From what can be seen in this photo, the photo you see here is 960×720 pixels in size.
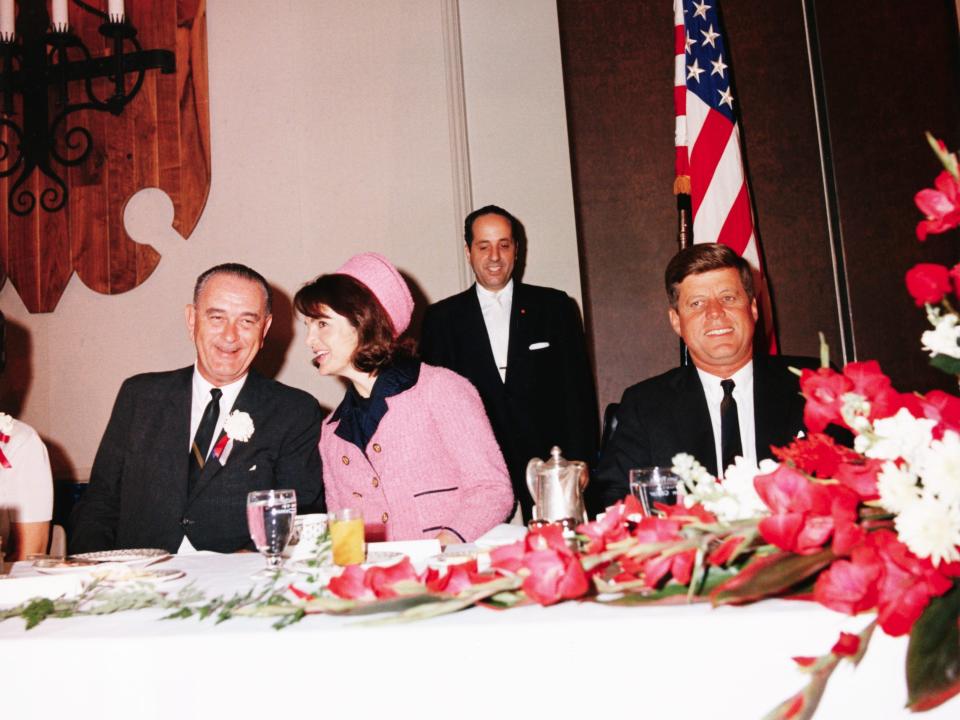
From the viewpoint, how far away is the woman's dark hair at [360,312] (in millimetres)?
2500

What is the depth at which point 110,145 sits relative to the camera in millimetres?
4117

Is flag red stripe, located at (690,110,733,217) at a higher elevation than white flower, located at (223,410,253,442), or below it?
higher

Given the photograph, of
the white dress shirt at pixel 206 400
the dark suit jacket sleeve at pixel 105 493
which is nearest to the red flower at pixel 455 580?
the white dress shirt at pixel 206 400

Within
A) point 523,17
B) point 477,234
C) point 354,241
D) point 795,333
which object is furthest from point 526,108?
point 795,333

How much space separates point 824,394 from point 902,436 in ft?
0.40

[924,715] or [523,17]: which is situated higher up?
[523,17]

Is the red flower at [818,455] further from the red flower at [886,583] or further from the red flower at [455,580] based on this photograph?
the red flower at [455,580]

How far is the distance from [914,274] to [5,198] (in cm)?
445

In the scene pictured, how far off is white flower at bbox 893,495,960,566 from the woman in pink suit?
1517 millimetres

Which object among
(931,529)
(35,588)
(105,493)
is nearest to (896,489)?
(931,529)

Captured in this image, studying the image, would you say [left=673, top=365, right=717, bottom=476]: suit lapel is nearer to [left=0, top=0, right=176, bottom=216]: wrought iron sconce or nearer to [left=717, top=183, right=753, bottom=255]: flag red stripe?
[left=717, top=183, right=753, bottom=255]: flag red stripe

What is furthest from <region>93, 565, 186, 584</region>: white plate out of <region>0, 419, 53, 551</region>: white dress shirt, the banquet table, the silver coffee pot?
<region>0, 419, 53, 551</region>: white dress shirt

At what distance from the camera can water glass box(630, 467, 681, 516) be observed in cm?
150

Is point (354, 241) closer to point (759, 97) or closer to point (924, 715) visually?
point (759, 97)
